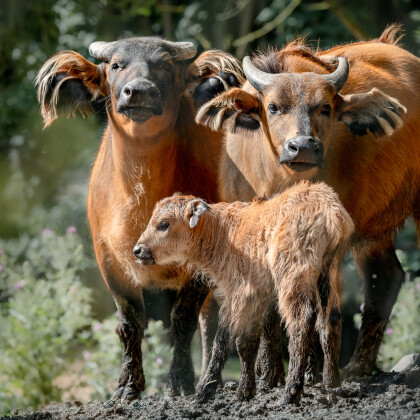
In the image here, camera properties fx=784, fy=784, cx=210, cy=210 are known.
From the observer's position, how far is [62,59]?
693cm

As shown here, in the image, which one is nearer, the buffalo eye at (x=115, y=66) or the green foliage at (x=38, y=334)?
the buffalo eye at (x=115, y=66)

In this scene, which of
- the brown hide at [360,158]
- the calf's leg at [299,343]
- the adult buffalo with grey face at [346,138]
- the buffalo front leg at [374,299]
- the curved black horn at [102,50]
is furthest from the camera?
the buffalo front leg at [374,299]

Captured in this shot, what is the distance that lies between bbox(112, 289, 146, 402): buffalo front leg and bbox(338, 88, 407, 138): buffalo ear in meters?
2.51

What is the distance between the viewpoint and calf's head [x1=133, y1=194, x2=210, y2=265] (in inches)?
227

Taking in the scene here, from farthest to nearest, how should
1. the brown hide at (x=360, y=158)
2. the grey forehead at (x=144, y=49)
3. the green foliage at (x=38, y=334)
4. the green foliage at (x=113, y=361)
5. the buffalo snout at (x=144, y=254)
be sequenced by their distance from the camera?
the green foliage at (x=113, y=361) < the green foliage at (x=38, y=334) < the grey forehead at (x=144, y=49) < the brown hide at (x=360, y=158) < the buffalo snout at (x=144, y=254)

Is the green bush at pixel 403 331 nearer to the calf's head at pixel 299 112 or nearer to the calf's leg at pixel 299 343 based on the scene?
the calf's head at pixel 299 112

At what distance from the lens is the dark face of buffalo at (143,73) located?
620cm

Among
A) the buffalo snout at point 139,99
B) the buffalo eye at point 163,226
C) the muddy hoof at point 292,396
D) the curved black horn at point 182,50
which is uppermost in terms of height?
the curved black horn at point 182,50

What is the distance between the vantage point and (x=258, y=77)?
6.11m

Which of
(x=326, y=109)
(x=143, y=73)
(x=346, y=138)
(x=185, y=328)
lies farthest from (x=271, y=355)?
(x=143, y=73)

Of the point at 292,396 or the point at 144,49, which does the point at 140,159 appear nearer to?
the point at 144,49

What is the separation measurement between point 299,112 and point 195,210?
3.48ft

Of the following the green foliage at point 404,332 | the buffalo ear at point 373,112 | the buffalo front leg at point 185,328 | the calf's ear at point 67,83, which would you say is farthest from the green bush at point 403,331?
the calf's ear at point 67,83

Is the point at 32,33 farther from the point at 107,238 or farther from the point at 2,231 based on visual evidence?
the point at 107,238
